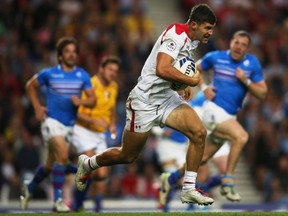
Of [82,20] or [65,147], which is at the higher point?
[82,20]

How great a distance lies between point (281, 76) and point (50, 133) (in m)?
10.6

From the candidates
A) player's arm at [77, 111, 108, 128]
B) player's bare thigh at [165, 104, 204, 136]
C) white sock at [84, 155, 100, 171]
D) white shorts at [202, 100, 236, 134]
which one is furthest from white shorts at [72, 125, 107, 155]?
player's bare thigh at [165, 104, 204, 136]

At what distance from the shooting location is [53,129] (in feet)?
45.5

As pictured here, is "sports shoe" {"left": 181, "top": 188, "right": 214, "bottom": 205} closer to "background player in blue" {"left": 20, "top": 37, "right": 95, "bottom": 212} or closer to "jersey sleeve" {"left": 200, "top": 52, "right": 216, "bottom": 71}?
"background player in blue" {"left": 20, "top": 37, "right": 95, "bottom": 212}

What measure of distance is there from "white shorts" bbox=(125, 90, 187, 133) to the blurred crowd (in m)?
7.89

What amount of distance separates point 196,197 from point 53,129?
3603 mm

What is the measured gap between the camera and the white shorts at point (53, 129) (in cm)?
1386

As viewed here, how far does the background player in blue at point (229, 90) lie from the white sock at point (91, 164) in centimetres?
237

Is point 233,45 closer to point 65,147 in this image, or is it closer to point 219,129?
point 219,129

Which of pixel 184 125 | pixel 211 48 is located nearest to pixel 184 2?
pixel 211 48

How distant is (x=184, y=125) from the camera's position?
1110 cm

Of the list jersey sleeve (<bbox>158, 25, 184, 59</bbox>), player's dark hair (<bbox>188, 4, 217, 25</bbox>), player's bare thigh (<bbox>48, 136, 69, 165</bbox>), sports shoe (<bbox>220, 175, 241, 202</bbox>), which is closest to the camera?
jersey sleeve (<bbox>158, 25, 184, 59</bbox>)

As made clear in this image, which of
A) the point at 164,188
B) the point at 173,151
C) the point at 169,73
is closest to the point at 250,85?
the point at 164,188

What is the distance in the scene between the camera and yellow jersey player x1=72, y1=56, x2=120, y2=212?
48.8ft
